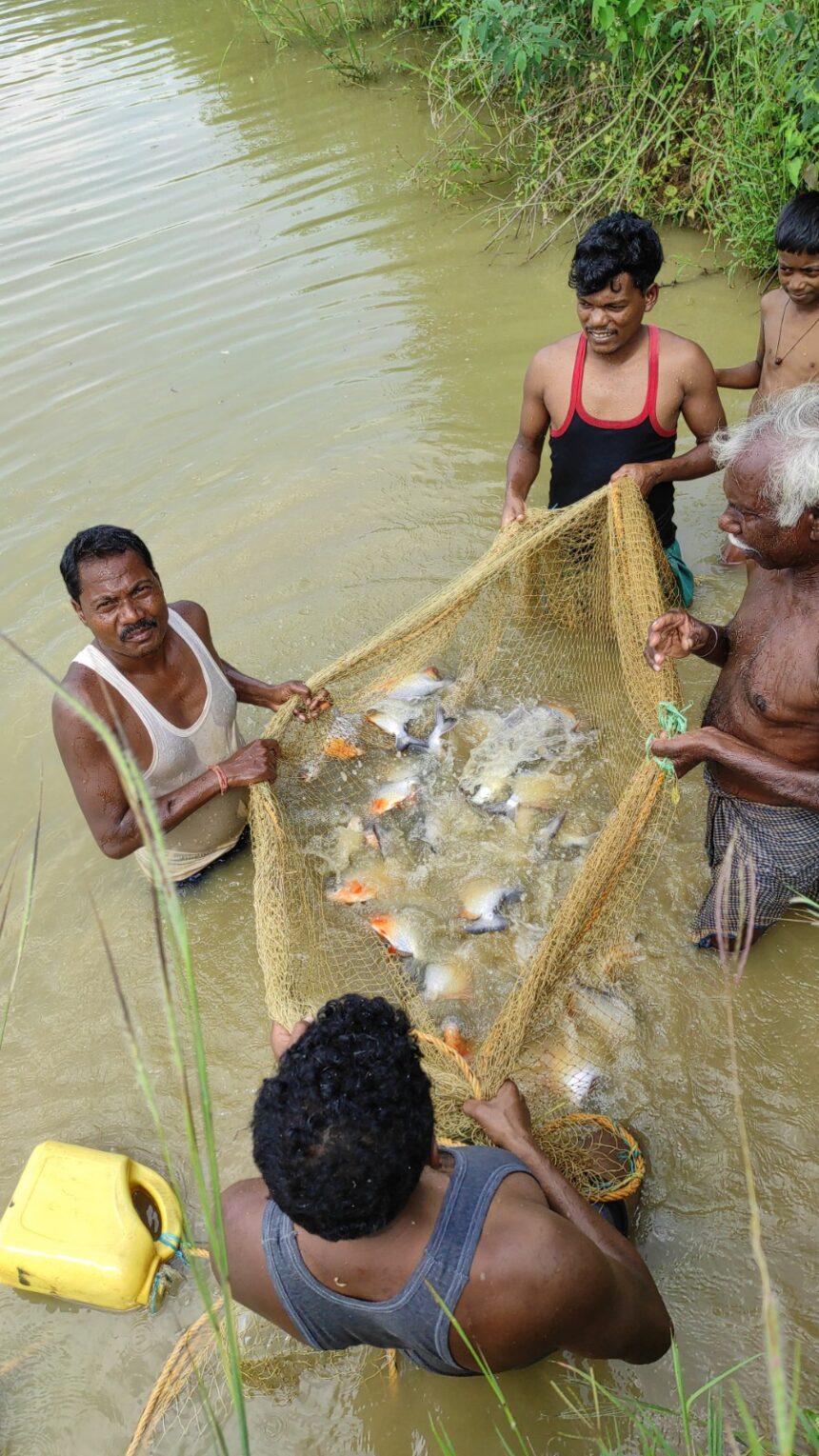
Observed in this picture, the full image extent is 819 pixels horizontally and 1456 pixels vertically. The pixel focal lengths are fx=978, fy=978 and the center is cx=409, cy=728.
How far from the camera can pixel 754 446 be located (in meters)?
2.65

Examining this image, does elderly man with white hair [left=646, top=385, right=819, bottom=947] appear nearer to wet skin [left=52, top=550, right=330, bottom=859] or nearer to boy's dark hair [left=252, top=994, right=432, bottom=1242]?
boy's dark hair [left=252, top=994, right=432, bottom=1242]

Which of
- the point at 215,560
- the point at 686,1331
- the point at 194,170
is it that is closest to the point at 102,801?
the point at 686,1331

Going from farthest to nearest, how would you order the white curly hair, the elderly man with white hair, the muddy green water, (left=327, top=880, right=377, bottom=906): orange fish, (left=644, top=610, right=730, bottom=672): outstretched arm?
1. (left=327, top=880, right=377, bottom=906): orange fish
2. (left=644, top=610, right=730, bottom=672): outstretched arm
3. the muddy green water
4. the elderly man with white hair
5. the white curly hair

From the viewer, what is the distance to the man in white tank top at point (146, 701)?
3094 millimetres

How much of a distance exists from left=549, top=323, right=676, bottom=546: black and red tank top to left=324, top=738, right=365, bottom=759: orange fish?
146 cm

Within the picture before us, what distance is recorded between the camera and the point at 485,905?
372cm

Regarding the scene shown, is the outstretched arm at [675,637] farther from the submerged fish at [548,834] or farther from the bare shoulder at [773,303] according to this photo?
the bare shoulder at [773,303]

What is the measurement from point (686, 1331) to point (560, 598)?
8.87ft

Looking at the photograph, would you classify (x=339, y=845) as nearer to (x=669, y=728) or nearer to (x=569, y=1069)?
(x=569, y=1069)

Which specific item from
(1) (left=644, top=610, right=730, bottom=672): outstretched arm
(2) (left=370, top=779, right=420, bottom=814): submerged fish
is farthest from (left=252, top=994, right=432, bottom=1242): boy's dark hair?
(2) (left=370, top=779, right=420, bottom=814): submerged fish

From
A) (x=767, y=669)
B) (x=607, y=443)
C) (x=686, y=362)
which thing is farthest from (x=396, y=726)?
(x=686, y=362)

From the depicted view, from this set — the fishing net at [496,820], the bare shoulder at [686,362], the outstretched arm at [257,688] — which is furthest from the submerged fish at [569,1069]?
the bare shoulder at [686,362]

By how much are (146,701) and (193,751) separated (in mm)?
303

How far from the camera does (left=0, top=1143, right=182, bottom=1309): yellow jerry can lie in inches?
107
